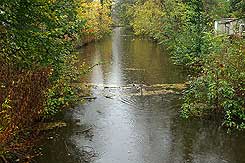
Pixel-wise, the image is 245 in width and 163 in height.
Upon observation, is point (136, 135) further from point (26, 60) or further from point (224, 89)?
point (26, 60)

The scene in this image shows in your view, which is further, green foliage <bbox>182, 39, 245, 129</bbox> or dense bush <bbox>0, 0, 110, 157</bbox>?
green foliage <bbox>182, 39, 245, 129</bbox>

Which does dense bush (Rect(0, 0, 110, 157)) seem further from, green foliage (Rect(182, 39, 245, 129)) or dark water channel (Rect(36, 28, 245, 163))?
green foliage (Rect(182, 39, 245, 129))

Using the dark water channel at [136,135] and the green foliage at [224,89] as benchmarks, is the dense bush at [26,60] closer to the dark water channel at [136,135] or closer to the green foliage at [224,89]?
the dark water channel at [136,135]

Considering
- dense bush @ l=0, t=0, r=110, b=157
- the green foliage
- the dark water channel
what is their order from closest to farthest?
dense bush @ l=0, t=0, r=110, b=157 → the dark water channel → the green foliage

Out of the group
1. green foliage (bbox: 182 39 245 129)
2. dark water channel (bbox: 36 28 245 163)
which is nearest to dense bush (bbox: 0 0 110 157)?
dark water channel (bbox: 36 28 245 163)

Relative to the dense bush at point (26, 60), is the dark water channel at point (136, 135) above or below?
below

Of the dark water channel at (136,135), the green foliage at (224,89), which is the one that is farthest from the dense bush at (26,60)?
the green foliage at (224,89)

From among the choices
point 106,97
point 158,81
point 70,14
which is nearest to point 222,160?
point 70,14

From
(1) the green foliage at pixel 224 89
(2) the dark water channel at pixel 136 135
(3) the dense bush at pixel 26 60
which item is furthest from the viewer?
(1) the green foliage at pixel 224 89

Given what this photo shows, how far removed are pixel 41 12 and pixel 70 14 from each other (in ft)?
9.42

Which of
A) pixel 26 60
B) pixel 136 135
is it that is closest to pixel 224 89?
pixel 136 135

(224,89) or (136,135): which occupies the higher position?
(224,89)

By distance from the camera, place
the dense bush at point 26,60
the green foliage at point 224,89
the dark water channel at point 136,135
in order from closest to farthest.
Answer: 1. the dense bush at point 26,60
2. the dark water channel at point 136,135
3. the green foliage at point 224,89

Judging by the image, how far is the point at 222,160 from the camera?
1034 cm
